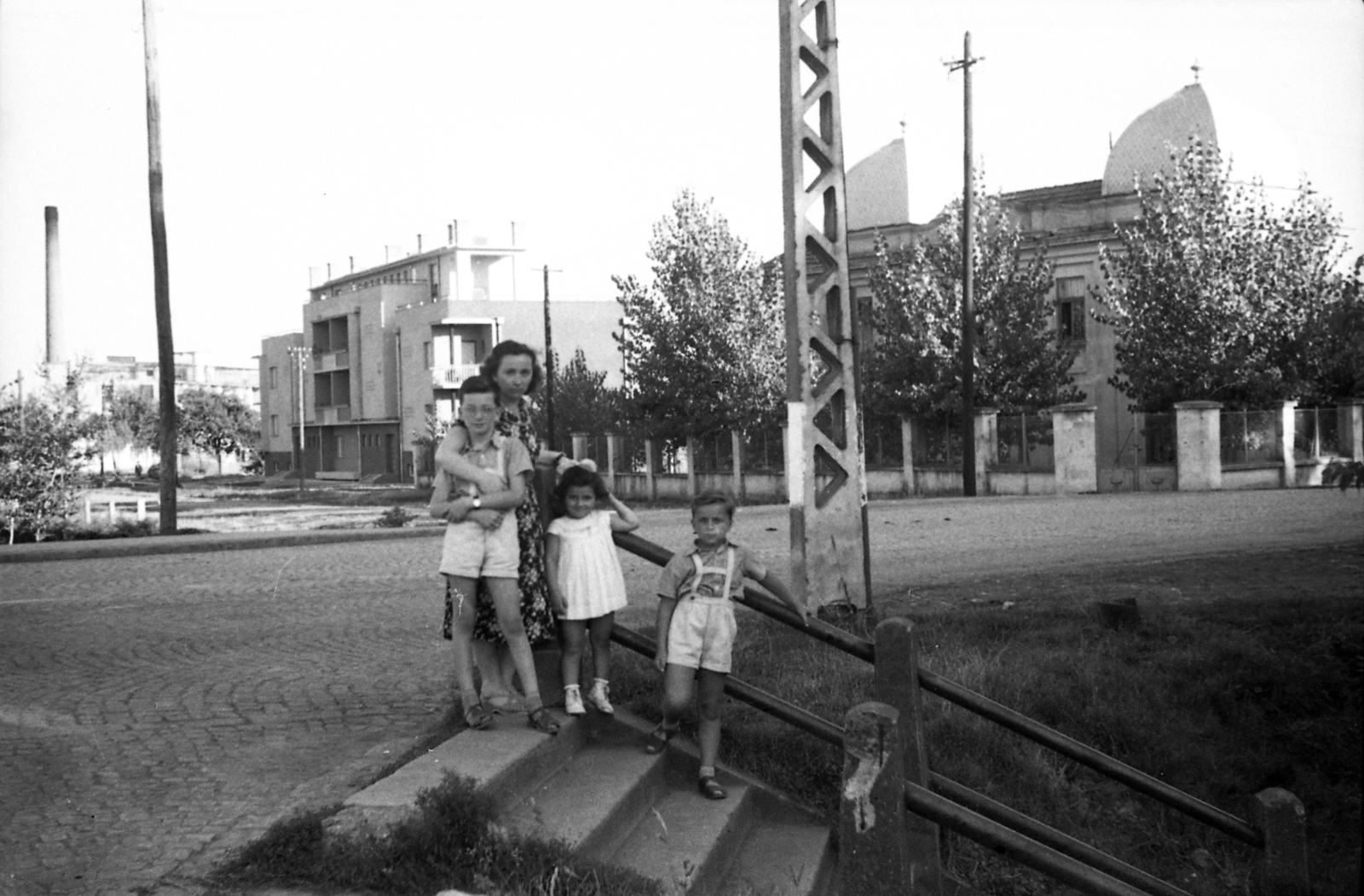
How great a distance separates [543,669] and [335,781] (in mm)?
1047

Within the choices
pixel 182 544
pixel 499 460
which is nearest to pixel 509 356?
pixel 499 460

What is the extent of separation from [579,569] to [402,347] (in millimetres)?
70227

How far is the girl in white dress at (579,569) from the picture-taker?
604 cm

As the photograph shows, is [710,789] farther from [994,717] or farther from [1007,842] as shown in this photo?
[1007,842]

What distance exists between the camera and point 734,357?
39.1 metres

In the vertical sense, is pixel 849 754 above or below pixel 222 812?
above

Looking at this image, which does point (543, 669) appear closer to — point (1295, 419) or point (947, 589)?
point (947, 589)

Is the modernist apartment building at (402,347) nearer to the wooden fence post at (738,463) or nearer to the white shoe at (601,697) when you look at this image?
the wooden fence post at (738,463)

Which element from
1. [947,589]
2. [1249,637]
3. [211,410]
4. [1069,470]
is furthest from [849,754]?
[211,410]

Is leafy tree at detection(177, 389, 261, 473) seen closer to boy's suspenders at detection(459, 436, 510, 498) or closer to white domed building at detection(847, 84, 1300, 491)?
white domed building at detection(847, 84, 1300, 491)

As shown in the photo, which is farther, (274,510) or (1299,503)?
(274,510)

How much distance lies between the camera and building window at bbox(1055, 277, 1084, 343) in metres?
38.8

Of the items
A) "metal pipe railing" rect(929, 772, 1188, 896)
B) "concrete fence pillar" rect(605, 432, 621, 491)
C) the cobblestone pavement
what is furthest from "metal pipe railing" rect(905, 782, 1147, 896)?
"concrete fence pillar" rect(605, 432, 621, 491)

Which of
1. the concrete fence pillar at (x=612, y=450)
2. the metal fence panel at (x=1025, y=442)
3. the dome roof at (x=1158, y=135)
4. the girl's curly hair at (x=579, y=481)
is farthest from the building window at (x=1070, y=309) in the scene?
the girl's curly hair at (x=579, y=481)
